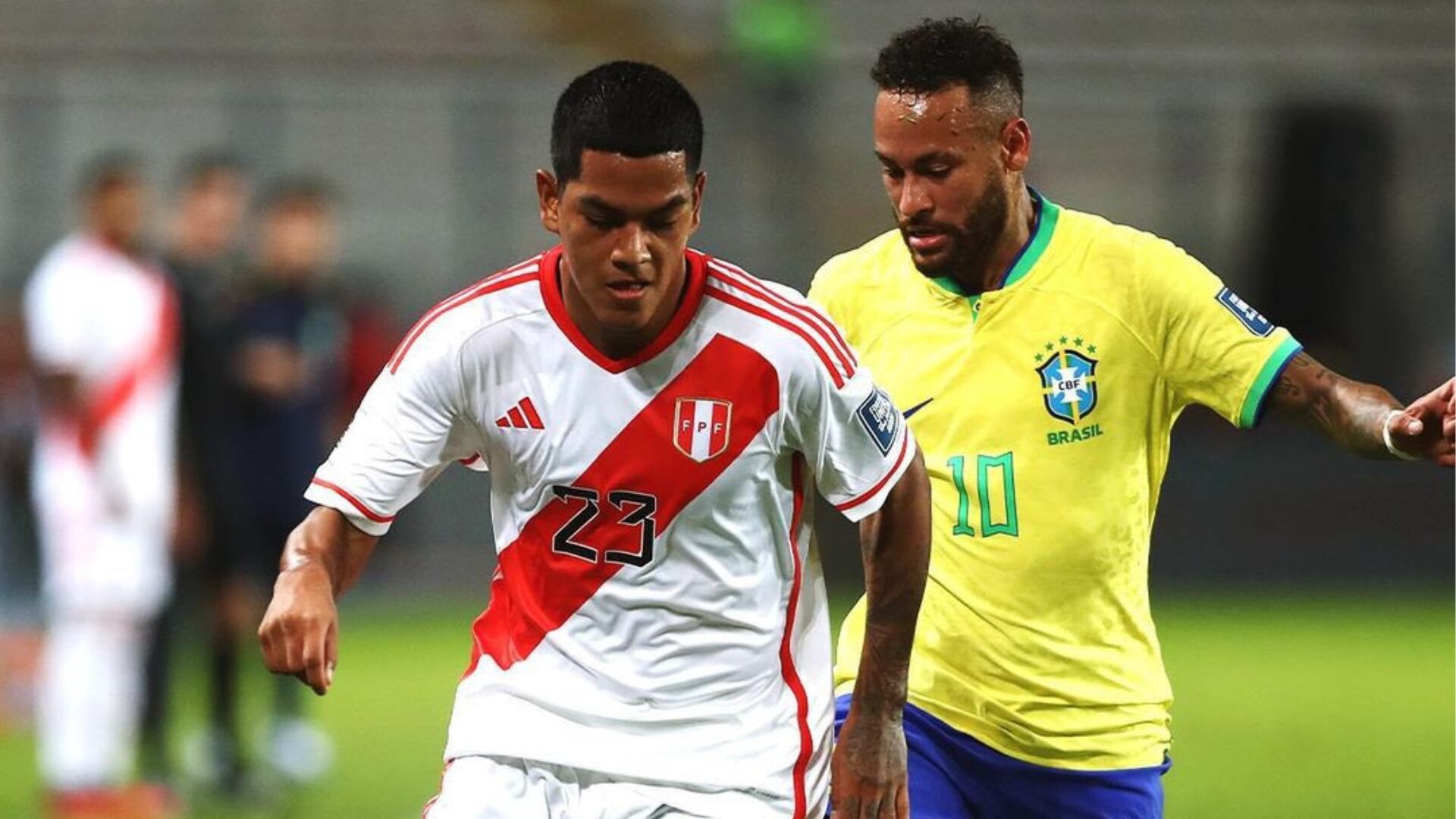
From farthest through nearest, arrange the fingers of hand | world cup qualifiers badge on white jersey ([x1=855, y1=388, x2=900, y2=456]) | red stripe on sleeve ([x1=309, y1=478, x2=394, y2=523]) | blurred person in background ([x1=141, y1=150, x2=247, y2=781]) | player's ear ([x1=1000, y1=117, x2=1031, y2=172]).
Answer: blurred person in background ([x1=141, y1=150, x2=247, y2=781]) < player's ear ([x1=1000, y1=117, x2=1031, y2=172]) < world cup qualifiers badge on white jersey ([x1=855, y1=388, x2=900, y2=456]) < red stripe on sleeve ([x1=309, y1=478, x2=394, y2=523]) < the fingers of hand

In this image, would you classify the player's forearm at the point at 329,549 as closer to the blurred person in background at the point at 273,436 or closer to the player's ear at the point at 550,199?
the player's ear at the point at 550,199

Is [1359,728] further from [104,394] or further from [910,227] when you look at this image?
[910,227]

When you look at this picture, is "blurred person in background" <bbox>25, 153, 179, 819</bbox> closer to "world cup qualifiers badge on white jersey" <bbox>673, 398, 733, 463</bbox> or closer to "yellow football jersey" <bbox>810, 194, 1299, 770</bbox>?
"yellow football jersey" <bbox>810, 194, 1299, 770</bbox>

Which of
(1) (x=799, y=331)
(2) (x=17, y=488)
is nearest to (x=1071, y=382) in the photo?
(1) (x=799, y=331)

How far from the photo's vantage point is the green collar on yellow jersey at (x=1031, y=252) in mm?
4859

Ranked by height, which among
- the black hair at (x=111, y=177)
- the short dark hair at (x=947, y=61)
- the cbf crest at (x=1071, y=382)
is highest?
the black hair at (x=111, y=177)

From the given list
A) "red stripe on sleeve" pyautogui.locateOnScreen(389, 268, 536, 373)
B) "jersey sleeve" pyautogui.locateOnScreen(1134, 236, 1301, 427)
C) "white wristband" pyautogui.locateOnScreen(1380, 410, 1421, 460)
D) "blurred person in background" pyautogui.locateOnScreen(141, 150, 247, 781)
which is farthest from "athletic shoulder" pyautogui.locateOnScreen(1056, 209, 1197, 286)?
"blurred person in background" pyautogui.locateOnScreen(141, 150, 247, 781)

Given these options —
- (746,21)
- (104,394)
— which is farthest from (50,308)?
(746,21)

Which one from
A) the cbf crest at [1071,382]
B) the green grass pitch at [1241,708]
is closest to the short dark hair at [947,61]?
the cbf crest at [1071,382]

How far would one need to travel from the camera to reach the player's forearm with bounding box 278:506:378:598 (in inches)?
151

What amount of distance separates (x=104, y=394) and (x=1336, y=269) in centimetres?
1194

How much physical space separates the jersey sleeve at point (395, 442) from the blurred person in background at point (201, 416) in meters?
5.54

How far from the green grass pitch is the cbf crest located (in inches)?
163

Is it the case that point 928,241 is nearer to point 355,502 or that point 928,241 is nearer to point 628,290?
point 628,290
